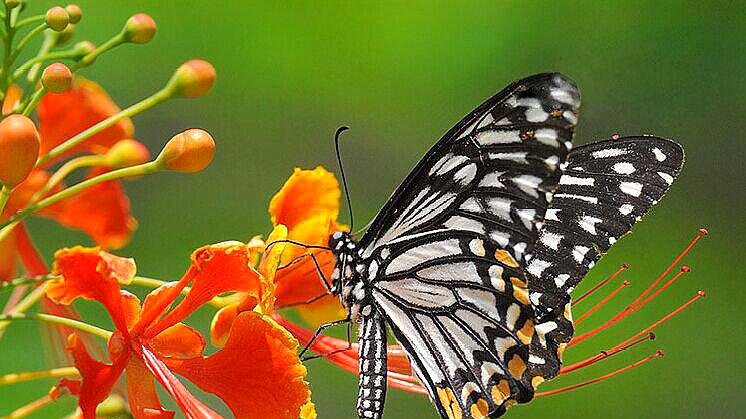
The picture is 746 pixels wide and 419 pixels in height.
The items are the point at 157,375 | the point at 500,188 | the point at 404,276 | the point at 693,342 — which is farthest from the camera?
the point at 693,342

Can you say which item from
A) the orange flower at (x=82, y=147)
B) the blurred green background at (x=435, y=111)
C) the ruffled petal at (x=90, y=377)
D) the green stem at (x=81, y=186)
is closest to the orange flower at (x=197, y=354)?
the ruffled petal at (x=90, y=377)

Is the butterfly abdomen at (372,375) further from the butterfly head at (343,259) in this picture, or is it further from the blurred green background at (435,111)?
the blurred green background at (435,111)

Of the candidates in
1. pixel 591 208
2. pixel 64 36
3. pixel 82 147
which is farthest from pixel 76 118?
pixel 591 208

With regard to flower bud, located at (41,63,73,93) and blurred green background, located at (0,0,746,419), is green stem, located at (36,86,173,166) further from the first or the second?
blurred green background, located at (0,0,746,419)

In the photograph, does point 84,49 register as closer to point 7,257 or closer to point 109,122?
point 109,122

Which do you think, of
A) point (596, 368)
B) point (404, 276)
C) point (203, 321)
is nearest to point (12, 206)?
point (404, 276)

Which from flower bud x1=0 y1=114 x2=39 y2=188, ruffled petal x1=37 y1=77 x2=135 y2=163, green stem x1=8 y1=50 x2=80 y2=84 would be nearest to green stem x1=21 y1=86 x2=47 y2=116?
green stem x1=8 y1=50 x2=80 y2=84

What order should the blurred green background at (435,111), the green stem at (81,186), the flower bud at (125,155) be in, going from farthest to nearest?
the blurred green background at (435,111)
the flower bud at (125,155)
the green stem at (81,186)

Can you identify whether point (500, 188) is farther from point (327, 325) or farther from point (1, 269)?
point (1, 269)
